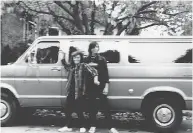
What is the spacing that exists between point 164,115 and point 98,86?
64.6 inches

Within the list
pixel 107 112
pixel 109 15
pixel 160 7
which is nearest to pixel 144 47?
pixel 107 112

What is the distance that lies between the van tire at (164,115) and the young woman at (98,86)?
2.98ft

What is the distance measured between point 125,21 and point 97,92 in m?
7.40

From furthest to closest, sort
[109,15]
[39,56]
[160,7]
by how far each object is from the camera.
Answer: [160,7], [109,15], [39,56]

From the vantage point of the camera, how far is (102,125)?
9.06 meters

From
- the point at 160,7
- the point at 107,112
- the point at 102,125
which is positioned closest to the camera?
the point at 107,112

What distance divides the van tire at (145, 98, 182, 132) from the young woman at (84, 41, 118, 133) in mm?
909

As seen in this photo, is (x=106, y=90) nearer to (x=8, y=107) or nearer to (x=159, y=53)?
(x=159, y=53)

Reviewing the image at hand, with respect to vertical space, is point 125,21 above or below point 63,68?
above

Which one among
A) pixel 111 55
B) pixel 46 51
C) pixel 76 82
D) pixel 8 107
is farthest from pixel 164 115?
pixel 8 107

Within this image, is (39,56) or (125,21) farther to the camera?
(125,21)

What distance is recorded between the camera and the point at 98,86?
795cm

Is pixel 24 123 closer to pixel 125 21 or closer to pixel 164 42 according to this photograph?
pixel 164 42

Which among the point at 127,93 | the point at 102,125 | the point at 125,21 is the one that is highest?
the point at 125,21
